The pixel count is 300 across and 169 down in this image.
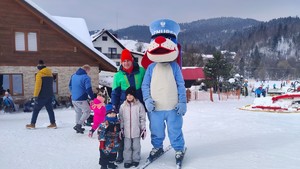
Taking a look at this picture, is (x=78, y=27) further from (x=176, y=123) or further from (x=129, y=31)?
(x=129, y=31)

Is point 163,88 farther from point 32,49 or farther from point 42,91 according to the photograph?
point 32,49

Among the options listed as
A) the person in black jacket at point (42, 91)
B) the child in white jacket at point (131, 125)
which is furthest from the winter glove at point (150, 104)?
the person in black jacket at point (42, 91)

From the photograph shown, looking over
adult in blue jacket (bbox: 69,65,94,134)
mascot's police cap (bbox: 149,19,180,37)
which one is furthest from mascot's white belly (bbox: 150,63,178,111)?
adult in blue jacket (bbox: 69,65,94,134)

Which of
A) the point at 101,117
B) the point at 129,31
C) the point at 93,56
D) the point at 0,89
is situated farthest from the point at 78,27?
the point at 129,31

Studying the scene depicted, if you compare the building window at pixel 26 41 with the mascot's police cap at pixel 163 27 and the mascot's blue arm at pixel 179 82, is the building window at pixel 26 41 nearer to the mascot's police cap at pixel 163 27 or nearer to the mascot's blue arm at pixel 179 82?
the mascot's police cap at pixel 163 27

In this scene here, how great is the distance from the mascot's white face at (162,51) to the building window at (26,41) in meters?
12.5

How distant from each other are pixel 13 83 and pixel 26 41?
7.86 ft

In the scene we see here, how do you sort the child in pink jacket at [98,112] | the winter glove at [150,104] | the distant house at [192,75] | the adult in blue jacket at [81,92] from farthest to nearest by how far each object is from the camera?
the distant house at [192,75]
the adult in blue jacket at [81,92]
the child in pink jacket at [98,112]
the winter glove at [150,104]

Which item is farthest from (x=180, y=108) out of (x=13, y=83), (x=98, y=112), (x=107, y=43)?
(x=107, y=43)

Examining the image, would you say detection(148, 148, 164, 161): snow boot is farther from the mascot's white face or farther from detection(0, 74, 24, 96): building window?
detection(0, 74, 24, 96): building window

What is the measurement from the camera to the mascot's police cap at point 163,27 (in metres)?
4.69

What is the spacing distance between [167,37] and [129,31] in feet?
501

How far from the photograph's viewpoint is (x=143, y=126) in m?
4.29

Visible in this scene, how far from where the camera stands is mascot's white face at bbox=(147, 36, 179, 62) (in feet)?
14.3
